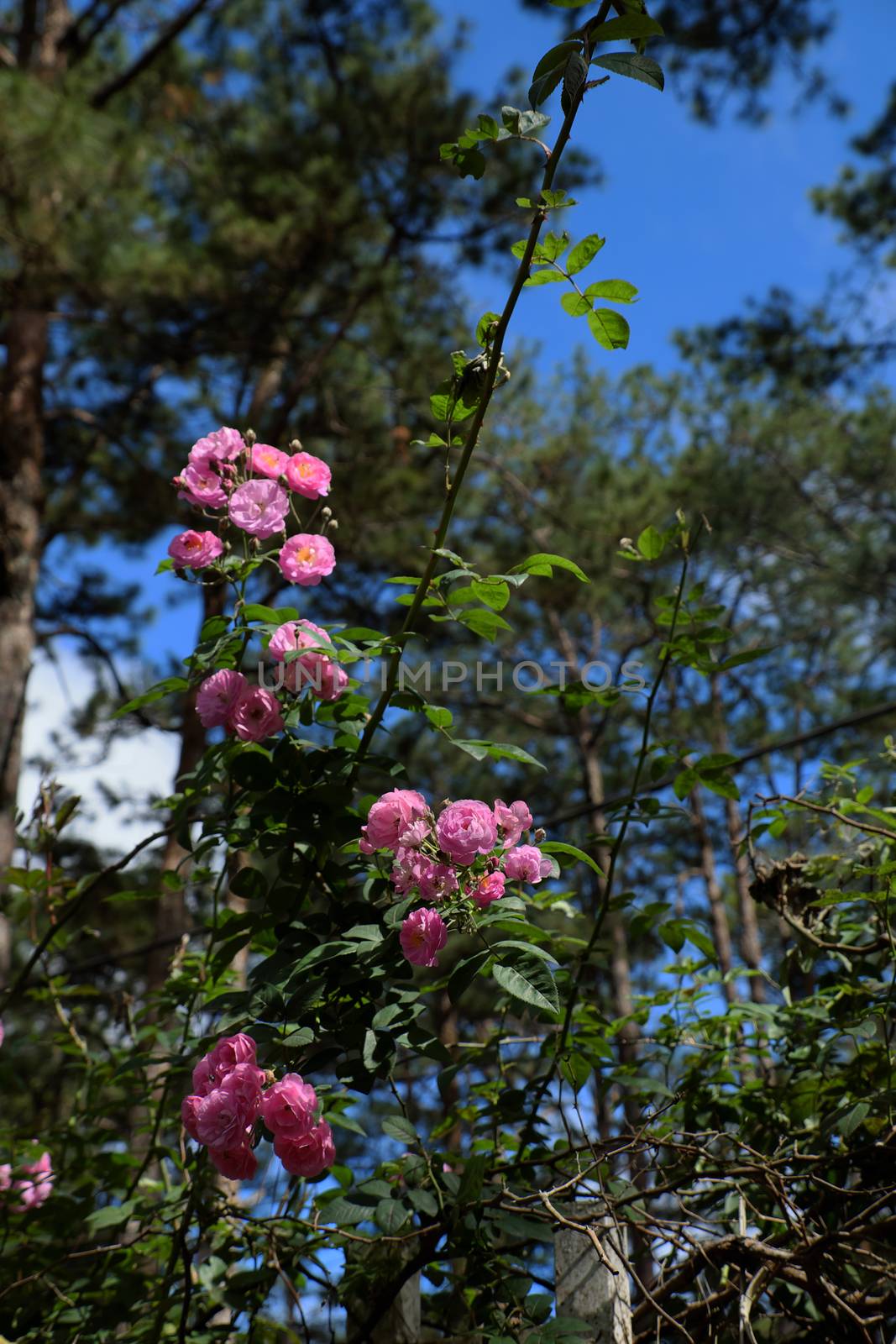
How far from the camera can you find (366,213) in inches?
250

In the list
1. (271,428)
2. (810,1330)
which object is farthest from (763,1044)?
(271,428)

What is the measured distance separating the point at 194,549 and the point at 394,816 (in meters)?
0.54

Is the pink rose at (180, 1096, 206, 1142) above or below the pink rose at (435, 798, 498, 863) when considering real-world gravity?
below

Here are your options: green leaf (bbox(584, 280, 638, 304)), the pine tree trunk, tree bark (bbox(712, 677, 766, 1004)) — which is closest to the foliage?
green leaf (bbox(584, 280, 638, 304))

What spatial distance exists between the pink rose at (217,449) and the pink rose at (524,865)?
714mm

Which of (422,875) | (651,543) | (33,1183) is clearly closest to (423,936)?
(422,875)

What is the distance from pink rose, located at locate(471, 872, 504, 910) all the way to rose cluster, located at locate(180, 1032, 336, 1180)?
0.89 feet

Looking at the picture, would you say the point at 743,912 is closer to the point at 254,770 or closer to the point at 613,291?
the point at 254,770

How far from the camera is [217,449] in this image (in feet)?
5.19

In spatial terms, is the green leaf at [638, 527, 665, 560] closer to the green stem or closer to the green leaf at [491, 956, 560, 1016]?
the green stem

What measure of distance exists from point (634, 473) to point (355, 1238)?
8531 mm

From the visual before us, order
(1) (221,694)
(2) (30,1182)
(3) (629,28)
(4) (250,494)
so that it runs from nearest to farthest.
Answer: (3) (629,28) < (1) (221,694) < (4) (250,494) < (2) (30,1182)

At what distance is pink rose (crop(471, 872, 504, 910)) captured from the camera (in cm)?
121

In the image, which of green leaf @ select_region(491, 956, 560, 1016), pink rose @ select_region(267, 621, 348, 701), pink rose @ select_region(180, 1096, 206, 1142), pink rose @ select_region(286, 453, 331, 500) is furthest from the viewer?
pink rose @ select_region(286, 453, 331, 500)
